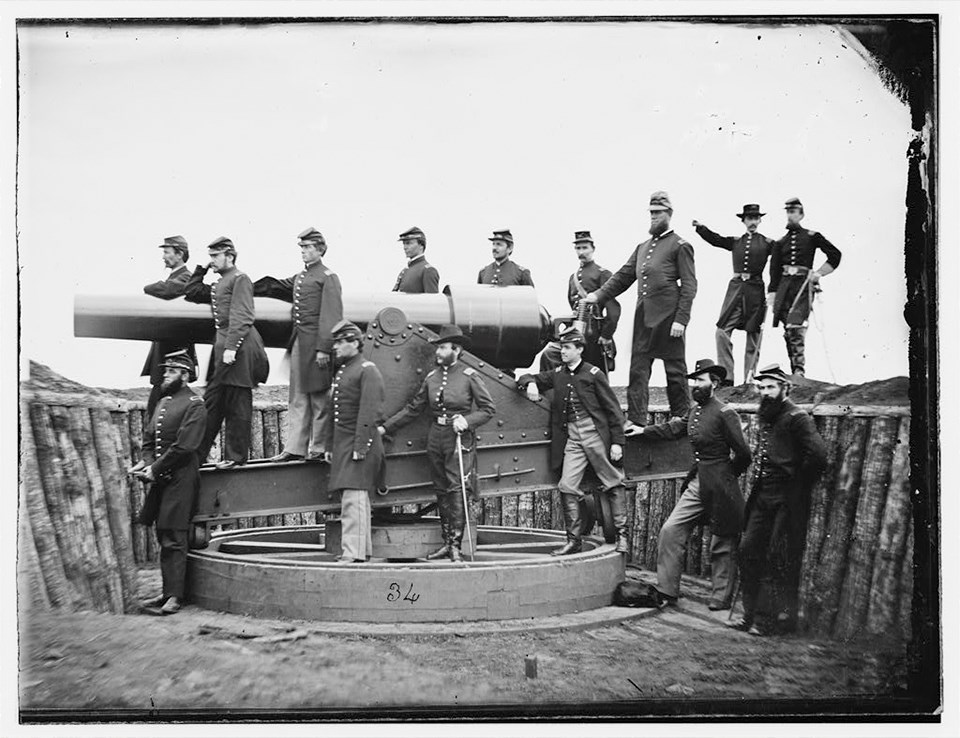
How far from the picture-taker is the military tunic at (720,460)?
1098cm

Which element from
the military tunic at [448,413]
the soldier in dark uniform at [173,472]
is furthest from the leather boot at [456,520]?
the soldier in dark uniform at [173,472]

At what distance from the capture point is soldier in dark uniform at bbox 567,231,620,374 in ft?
38.8

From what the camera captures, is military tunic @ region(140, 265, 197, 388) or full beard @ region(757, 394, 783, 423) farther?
military tunic @ region(140, 265, 197, 388)

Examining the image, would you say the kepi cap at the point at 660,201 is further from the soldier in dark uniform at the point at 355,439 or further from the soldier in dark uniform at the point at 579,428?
the soldier in dark uniform at the point at 355,439

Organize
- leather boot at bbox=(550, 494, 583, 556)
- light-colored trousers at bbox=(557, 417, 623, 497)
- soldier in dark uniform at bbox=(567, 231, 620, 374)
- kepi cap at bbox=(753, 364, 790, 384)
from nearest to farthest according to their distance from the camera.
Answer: kepi cap at bbox=(753, 364, 790, 384) → light-colored trousers at bbox=(557, 417, 623, 497) → leather boot at bbox=(550, 494, 583, 556) → soldier in dark uniform at bbox=(567, 231, 620, 374)

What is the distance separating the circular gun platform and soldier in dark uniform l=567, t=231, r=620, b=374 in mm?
1853

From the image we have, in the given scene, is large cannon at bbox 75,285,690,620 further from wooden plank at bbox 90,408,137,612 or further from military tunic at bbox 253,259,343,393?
wooden plank at bbox 90,408,137,612

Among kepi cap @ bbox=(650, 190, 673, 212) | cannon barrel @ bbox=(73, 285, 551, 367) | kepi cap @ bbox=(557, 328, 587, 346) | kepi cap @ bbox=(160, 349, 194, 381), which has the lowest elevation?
kepi cap @ bbox=(160, 349, 194, 381)

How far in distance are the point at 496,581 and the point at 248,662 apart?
6.88 feet

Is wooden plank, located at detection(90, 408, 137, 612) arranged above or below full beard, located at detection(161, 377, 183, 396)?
below

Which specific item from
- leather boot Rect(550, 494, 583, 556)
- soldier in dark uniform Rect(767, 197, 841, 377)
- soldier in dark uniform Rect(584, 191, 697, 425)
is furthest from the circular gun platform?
soldier in dark uniform Rect(767, 197, 841, 377)

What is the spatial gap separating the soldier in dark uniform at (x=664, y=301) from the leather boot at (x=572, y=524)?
115 cm

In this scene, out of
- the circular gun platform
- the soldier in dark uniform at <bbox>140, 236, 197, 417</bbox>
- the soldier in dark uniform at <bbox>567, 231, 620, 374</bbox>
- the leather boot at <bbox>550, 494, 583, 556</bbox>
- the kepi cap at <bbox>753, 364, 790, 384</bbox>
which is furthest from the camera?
the soldier in dark uniform at <bbox>567, 231, 620, 374</bbox>

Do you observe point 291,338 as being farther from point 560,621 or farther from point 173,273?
point 560,621
